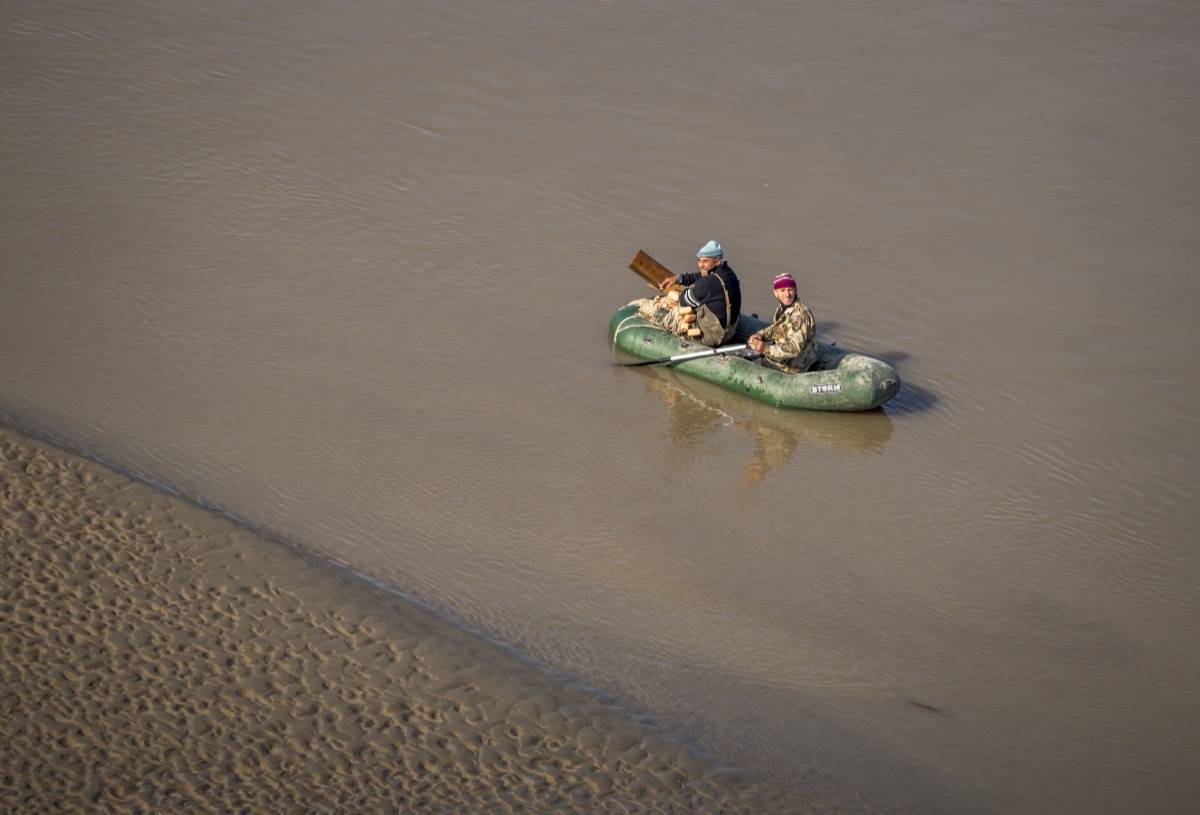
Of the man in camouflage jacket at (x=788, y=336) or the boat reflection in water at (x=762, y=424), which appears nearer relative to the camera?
the boat reflection in water at (x=762, y=424)

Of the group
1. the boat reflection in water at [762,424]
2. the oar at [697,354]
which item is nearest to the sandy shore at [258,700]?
the boat reflection in water at [762,424]

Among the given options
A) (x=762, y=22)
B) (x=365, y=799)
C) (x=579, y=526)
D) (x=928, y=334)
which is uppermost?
(x=762, y=22)

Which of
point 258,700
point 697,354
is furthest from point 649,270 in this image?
point 258,700

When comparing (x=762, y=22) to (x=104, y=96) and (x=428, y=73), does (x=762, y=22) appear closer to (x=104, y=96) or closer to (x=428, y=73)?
(x=428, y=73)

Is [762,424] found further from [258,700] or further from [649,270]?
[258,700]

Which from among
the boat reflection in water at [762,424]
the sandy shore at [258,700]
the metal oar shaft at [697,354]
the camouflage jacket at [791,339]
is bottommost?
the sandy shore at [258,700]

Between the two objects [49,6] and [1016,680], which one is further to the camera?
[49,6]

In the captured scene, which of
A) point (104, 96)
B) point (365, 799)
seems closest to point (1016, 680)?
point (365, 799)

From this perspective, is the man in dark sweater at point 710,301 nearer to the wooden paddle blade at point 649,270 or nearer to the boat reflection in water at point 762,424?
the wooden paddle blade at point 649,270
